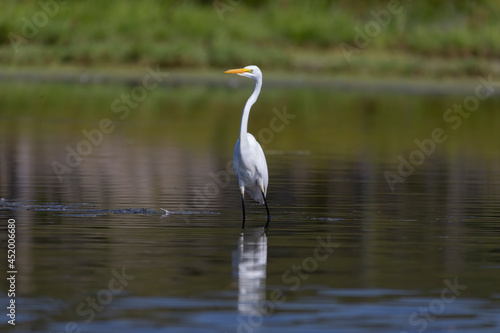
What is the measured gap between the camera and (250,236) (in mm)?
A: 11750

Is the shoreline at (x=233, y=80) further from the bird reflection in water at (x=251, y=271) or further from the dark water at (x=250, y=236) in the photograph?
the bird reflection in water at (x=251, y=271)

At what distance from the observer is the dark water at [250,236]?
8.27 meters

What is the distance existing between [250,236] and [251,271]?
201 cm

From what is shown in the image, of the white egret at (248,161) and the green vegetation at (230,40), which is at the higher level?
the green vegetation at (230,40)

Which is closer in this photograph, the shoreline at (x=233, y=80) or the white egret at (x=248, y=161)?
the white egret at (x=248, y=161)

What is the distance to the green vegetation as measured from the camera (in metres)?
49.6

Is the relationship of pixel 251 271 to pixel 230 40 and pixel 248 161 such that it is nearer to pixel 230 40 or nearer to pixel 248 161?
pixel 248 161

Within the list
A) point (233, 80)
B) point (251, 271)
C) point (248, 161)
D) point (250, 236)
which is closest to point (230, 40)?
point (233, 80)

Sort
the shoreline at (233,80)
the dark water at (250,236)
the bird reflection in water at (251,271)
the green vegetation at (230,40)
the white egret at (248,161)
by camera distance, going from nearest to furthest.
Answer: the dark water at (250,236) < the bird reflection in water at (251,271) < the white egret at (248,161) < the shoreline at (233,80) < the green vegetation at (230,40)

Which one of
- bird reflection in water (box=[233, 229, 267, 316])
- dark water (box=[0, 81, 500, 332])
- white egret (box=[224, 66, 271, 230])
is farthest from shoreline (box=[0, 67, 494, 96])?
bird reflection in water (box=[233, 229, 267, 316])

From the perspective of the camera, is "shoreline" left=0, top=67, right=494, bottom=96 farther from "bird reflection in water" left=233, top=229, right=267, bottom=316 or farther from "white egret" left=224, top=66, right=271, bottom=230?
"bird reflection in water" left=233, top=229, right=267, bottom=316

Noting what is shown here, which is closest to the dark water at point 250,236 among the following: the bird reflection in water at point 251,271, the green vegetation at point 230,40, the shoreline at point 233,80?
the bird reflection in water at point 251,271

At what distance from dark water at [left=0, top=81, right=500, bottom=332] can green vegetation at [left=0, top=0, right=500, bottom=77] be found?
2435cm

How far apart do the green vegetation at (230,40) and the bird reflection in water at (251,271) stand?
3740cm
